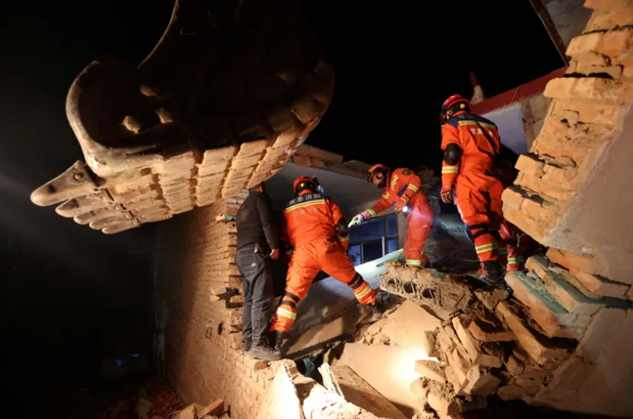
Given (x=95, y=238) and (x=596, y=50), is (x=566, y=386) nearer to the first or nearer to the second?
(x=596, y=50)

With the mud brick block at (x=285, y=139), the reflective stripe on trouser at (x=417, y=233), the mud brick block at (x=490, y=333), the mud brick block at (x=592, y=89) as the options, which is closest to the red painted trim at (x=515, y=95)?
the reflective stripe on trouser at (x=417, y=233)

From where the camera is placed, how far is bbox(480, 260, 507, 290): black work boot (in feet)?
10.3

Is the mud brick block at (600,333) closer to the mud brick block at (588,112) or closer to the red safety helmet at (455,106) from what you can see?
the mud brick block at (588,112)

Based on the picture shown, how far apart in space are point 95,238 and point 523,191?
13915mm

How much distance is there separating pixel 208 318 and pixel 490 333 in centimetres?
454

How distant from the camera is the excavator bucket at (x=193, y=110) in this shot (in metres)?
1.23

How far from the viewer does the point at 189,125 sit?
1341 mm

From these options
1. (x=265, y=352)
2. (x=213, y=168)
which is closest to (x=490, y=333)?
(x=213, y=168)

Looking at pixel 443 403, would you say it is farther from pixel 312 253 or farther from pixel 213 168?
pixel 213 168

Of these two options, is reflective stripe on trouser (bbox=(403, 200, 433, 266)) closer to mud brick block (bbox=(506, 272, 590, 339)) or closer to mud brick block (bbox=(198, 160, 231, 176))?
mud brick block (bbox=(506, 272, 590, 339))

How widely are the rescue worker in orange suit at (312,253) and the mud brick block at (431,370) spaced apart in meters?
1.31

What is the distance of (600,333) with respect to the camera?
1.81 meters

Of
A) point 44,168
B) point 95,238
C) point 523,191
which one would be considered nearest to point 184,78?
point 523,191

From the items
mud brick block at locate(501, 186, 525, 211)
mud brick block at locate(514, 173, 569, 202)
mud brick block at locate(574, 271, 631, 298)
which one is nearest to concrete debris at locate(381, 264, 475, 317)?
mud brick block at locate(574, 271, 631, 298)
